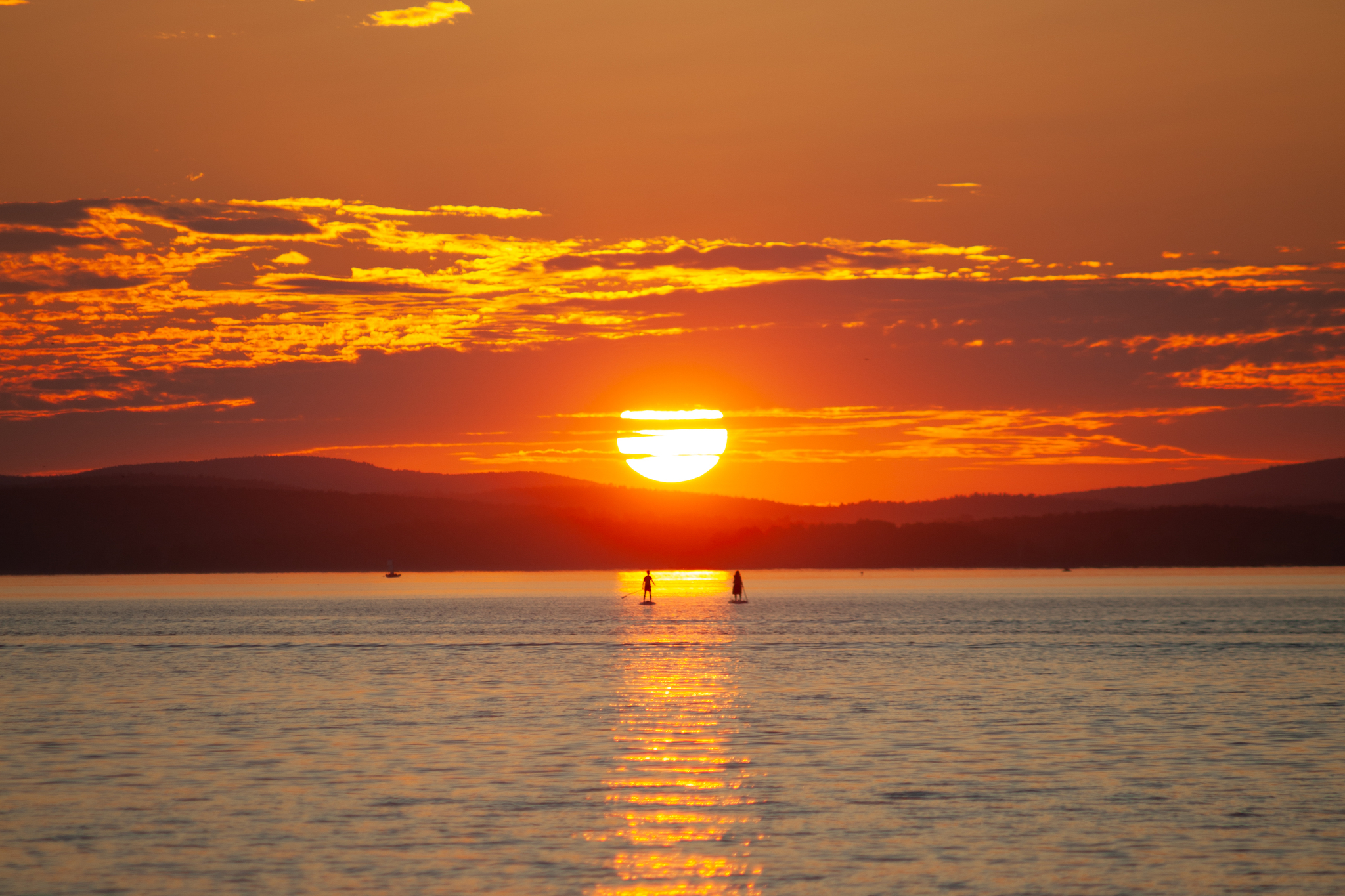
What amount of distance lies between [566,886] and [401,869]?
113 inches

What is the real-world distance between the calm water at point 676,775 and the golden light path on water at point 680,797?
0.11 meters

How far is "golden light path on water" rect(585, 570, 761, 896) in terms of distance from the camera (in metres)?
20.8

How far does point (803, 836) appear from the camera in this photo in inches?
930

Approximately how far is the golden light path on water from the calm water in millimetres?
109

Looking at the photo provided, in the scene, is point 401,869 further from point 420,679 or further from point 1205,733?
point 420,679

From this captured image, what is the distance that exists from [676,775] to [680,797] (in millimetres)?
2980

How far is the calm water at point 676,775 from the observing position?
21234mm

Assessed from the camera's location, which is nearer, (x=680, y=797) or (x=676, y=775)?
(x=680, y=797)

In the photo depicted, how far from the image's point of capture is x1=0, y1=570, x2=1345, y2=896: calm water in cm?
2123

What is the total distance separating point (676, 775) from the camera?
3048 cm

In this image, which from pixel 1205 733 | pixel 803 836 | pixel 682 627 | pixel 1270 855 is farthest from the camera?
pixel 682 627

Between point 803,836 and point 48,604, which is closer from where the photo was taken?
point 803,836

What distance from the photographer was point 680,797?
2752cm

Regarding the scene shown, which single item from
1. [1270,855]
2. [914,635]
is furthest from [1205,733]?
[914,635]
